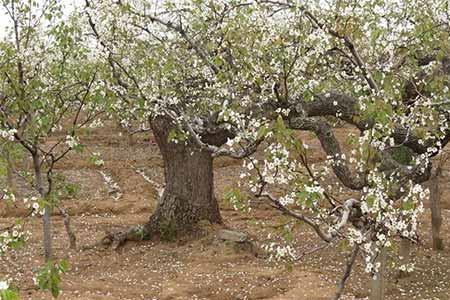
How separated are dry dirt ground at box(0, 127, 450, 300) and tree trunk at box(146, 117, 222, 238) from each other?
0.39 meters

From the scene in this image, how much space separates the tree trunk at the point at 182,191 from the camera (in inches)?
570

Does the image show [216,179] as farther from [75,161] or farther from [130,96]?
[130,96]

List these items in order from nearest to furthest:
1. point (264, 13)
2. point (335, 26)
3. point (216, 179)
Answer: point (335, 26)
point (264, 13)
point (216, 179)

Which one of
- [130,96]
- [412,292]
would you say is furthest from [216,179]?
[130,96]

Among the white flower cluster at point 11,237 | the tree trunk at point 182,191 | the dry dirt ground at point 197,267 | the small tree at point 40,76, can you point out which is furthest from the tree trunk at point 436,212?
the white flower cluster at point 11,237

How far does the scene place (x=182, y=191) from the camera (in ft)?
47.6

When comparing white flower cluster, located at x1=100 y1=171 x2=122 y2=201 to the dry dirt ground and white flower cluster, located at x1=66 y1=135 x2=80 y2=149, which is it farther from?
white flower cluster, located at x1=66 y1=135 x2=80 y2=149

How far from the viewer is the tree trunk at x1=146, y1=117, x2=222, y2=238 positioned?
47.5 feet

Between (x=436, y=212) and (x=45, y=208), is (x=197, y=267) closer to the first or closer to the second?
(x=45, y=208)

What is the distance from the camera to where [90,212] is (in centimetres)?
1888

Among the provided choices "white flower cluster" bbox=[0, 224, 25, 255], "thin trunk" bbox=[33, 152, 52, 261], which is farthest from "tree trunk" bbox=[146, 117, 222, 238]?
"white flower cluster" bbox=[0, 224, 25, 255]

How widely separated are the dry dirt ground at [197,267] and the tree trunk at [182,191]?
1.28 feet

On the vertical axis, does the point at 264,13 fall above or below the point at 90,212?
above

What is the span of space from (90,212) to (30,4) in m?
9.42
